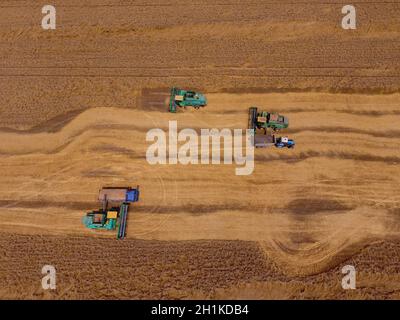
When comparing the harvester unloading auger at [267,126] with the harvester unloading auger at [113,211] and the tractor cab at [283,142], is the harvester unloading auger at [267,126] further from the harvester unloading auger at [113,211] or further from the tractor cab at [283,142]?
the harvester unloading auger at [113,211]

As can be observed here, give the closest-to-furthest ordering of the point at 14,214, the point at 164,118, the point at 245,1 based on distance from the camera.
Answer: the point at 14,214, the point at 164,118, the point at 245,1

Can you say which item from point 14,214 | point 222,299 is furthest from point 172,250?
→ point 14,214

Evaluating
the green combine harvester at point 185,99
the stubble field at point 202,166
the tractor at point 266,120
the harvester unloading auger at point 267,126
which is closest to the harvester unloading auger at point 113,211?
the stubble field at point 202,166

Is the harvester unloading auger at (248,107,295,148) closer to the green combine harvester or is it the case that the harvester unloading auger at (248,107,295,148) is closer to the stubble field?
the stubble field

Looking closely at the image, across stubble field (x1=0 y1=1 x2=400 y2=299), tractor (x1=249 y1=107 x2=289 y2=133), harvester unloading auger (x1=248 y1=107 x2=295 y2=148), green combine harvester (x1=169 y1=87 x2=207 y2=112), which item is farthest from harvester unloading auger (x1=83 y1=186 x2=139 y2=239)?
tractor (x1=249 y1=107 x2=289 y2=133)

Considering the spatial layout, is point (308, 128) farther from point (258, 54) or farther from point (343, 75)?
point (258, 54)

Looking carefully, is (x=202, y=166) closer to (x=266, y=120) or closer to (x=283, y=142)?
(x=266, y=120)

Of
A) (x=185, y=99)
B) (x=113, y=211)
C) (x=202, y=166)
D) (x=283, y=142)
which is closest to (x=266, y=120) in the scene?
(x=283, y=142)
